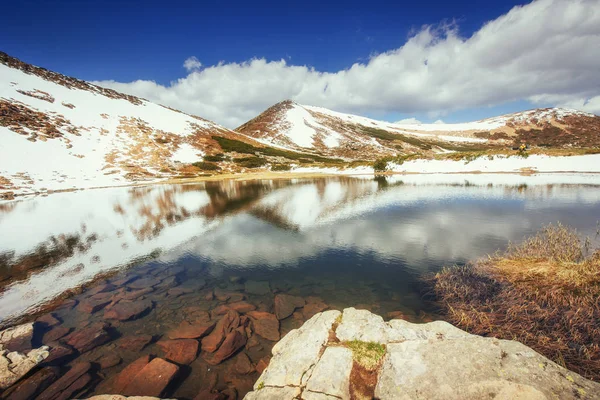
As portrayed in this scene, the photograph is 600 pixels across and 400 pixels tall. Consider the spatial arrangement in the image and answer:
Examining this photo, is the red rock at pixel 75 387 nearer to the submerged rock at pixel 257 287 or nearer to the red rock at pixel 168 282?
the red rock at pixel 168 282

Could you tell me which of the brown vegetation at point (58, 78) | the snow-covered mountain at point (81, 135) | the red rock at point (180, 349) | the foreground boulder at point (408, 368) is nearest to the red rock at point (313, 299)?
the foreground boulder at point (408, 368)

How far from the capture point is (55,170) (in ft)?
209

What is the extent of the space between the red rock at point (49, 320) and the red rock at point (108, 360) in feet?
12.0

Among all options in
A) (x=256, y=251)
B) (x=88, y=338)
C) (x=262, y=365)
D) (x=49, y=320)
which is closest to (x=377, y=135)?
(x=256, y=251)

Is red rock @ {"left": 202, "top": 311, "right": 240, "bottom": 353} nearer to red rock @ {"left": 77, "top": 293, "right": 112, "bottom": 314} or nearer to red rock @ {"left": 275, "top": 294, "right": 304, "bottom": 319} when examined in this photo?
red rock @ {"left": 275, "top": 294, "right": 304, "bottom": 319}

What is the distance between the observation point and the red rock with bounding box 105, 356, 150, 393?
7.15 metres

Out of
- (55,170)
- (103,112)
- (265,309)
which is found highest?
(103,112)

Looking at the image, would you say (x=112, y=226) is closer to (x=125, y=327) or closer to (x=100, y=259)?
(x=100, y=259)

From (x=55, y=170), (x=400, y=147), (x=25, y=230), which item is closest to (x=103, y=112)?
(x=55, y=170)

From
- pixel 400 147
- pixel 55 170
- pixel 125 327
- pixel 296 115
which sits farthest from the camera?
pixel 296 115

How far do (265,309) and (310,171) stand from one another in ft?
253

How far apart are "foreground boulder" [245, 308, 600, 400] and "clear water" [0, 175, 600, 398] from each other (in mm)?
2103

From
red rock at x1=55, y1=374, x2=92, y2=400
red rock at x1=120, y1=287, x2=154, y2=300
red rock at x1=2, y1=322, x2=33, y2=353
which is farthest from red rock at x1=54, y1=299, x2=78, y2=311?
red rock at x1=55, y1=374, x2=92, y2=400

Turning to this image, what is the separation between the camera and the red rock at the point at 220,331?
8.80 metres
